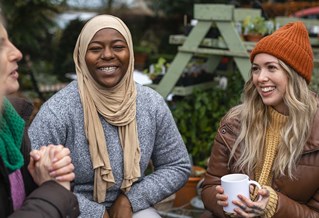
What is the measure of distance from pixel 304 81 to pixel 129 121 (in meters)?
0.92

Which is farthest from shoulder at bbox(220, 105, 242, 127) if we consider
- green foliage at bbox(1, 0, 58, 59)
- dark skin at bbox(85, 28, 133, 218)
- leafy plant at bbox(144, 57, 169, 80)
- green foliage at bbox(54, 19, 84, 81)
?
green foliage at bbox(54, 19, 84, 81)

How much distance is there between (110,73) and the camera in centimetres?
282

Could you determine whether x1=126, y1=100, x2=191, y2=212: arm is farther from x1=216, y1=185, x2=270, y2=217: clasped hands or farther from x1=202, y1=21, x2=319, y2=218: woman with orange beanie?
x1=216, y1=185, x2=270, y2=217: clasped hands

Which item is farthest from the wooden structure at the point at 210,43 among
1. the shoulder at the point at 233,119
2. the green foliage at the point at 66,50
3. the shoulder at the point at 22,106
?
the green foliage at the point at 66,50

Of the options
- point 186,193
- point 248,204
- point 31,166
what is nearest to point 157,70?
point 186,193

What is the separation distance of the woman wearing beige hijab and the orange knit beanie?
0.70 metres

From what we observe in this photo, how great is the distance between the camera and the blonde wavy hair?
8.44 ft

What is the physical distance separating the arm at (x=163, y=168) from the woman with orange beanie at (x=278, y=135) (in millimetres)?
238

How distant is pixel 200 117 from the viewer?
4.71m

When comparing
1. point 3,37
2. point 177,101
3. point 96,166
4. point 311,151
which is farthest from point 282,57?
point 177,101

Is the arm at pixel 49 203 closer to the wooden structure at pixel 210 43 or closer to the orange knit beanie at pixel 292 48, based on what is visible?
the orange knit beanie at pixel 292 48

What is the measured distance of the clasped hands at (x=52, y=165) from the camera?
187 cm

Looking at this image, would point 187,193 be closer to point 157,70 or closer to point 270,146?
point 157,70

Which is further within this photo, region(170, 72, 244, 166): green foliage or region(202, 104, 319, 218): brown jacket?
region(170, 72, 244, 166): green foliage
